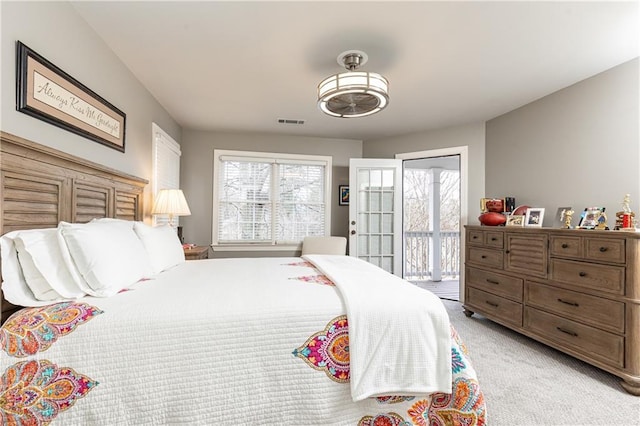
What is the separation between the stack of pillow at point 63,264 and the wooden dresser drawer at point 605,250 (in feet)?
10.2

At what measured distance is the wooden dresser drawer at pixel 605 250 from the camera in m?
2.06

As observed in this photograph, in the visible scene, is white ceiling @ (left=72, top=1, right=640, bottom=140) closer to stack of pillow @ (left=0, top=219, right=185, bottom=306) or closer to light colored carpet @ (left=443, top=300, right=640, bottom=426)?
stack of pillow @ (left=0, top=219, right=185, bottom=306)

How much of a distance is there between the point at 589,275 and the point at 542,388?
91cm

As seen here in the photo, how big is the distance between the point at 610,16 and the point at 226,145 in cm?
420

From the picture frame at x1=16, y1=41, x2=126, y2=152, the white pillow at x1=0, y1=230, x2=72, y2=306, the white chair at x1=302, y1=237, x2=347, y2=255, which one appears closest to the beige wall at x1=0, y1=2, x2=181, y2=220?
the picture frame at x1=16, y1=41, x2=126, y2=152

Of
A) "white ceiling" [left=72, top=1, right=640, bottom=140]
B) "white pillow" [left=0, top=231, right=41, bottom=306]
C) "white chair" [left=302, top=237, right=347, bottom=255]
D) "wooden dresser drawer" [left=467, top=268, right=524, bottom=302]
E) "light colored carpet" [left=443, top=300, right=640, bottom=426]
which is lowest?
"light colored carpet" [left=443, top=300, right=640, bottom=426]

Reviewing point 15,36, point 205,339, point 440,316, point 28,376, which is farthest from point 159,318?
point 15,36

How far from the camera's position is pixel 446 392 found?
1.32 meters

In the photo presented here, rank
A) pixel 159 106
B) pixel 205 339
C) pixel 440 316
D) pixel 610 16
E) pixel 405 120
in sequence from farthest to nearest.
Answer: pixel 405 120 → pixel 159 106 → pixel 610 16 → pixel 440 316 → pixel 205 339

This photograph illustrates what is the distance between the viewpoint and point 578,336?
231cm

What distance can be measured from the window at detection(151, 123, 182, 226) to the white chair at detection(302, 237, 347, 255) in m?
1.82

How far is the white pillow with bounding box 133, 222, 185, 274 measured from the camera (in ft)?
6.88

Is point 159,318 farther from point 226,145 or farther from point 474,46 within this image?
point 226,145

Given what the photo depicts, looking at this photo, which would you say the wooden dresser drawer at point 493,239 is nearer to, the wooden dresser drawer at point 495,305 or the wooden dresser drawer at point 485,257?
the wooden dresser drawer at point 485,257
